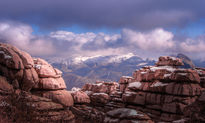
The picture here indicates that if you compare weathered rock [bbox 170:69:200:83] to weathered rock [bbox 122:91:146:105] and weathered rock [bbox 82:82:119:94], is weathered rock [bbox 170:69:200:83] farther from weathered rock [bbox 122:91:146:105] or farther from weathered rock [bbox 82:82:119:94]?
weathered rock [bbox 82:82:119:94]

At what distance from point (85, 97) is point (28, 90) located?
15.4m

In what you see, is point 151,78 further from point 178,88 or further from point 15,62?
point 15,62

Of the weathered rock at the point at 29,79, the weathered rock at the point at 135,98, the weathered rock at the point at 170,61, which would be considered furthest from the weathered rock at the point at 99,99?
the weathered rock at the point at 29,79

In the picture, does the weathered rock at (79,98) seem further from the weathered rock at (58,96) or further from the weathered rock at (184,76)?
the weathered rock at (184,76)

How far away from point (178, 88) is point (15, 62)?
2526 cm

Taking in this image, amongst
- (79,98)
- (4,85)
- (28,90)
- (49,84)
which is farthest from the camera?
(79,98)

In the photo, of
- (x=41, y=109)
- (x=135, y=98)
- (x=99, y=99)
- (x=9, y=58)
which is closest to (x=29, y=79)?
(x=9, y=58)

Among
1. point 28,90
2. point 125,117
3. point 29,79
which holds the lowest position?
point 125,117

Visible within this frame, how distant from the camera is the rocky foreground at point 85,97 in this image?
13141 mm

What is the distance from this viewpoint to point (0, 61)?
21.5 metres

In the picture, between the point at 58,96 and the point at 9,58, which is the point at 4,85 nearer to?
the point at 9,58

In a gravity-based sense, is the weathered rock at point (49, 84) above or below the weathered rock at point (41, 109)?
above

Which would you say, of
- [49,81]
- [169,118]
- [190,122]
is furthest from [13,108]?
[169,118]

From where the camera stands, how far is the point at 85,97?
3838 centimetres
